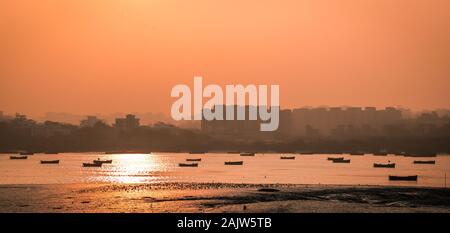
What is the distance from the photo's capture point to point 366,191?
267 ft

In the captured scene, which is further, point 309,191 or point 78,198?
point 309,191

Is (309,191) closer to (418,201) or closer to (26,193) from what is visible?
(418,201)

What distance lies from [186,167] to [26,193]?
11771 cm

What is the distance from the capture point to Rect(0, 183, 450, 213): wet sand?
59562 mm

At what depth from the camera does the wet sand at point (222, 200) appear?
59.6 meters

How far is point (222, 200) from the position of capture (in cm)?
6819

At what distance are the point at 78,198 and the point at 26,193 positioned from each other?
10066mm

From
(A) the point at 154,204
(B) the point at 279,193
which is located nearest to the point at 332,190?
(B) the point at 279,193

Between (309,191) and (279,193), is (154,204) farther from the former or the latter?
(309,191)
